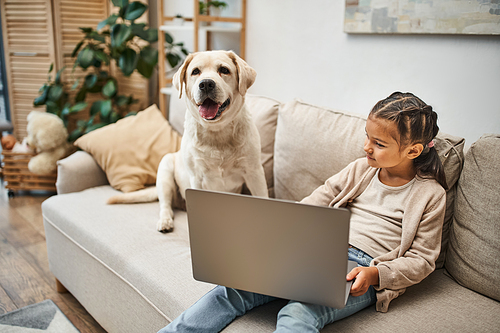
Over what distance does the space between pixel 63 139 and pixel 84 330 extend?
5.97 ft

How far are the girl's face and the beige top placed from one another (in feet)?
0.35

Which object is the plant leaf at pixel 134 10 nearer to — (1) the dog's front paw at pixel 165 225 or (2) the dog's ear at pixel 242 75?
(2) the dog's ear at pixel 242 75

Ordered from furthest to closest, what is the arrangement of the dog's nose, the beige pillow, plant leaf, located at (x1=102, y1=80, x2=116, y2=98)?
1. plant leaf, located at (x1=102, y1=80, x2=116, y2=98)
2. the beige pillow
3. the dog's nose

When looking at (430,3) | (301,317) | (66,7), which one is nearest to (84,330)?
(301,317)

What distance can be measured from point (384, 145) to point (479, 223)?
1.35 feet

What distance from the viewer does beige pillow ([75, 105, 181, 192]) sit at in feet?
7.13

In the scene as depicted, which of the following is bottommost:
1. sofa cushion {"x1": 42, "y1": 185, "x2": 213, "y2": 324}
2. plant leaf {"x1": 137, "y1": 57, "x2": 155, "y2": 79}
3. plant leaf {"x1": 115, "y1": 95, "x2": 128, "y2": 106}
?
sofa cushion {"x1": 42, "y1": 185, "x2": 213, "y2": 324}

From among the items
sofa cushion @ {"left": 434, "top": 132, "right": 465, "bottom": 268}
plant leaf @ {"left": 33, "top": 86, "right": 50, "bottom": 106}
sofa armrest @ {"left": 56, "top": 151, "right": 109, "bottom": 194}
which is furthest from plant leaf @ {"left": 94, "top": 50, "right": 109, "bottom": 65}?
sofa cushion @ {"left": 434, "top": 132, "right": 465, "bottom": 268}

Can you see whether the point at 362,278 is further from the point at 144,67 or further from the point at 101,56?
the point at 101,56

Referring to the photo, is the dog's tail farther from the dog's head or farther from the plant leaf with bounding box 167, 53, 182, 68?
the plant leaf with bounding box 167, 53, 182, 68

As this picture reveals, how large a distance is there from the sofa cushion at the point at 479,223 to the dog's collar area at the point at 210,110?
2.92 feet

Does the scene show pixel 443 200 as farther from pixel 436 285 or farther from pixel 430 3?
pixel 430 3

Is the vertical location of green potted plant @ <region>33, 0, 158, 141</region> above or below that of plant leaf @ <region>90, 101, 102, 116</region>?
above

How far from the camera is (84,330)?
5.88 ft
